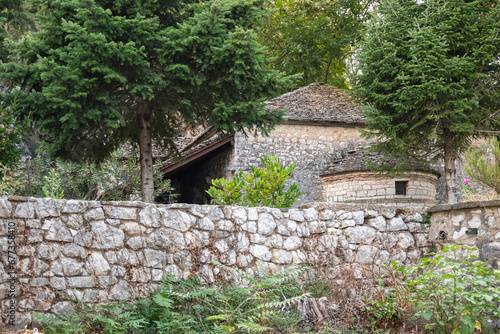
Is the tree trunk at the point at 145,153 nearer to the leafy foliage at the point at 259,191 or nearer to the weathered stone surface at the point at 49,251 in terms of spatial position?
the leafy foliage at the point at 259,191

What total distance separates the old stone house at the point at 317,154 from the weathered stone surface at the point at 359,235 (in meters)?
7.83

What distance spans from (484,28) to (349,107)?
591 centimetres

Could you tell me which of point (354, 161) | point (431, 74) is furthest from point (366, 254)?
point (354, 161)

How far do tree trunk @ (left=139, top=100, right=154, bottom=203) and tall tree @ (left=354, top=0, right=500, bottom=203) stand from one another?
18.5 feet

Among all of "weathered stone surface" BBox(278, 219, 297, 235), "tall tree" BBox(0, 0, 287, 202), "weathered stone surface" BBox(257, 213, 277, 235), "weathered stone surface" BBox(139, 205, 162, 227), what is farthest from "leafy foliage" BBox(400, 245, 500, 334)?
"tall tree" BBox(0, 0, 287, 202)

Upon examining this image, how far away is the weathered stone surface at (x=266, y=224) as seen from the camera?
627 cm

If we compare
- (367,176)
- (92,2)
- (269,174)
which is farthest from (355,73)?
(92,2)

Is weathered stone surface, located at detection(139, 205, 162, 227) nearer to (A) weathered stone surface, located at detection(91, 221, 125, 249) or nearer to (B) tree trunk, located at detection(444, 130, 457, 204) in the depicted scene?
(A) weathered stone surface, located at detection(91, 221, 125, 249)

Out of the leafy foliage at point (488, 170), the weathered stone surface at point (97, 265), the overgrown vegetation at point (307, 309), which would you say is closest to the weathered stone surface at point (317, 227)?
the overgrown vegetation at point (307, 309)

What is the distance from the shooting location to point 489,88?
12273mm

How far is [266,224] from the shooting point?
20.7 feet

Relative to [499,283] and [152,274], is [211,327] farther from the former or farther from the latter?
[499,283]

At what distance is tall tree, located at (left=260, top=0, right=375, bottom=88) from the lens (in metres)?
22.5

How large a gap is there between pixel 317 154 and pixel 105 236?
11.6 meters
